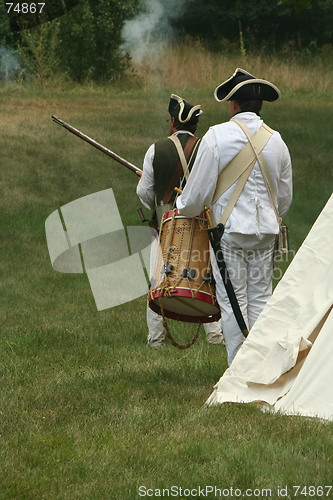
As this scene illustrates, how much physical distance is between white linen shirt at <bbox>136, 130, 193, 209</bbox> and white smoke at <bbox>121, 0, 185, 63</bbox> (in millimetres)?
13839

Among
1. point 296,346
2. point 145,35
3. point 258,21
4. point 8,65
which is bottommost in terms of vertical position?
point 258,21

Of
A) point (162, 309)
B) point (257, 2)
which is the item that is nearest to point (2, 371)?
point (162, 309)

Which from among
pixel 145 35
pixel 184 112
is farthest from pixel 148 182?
pixel 145 35

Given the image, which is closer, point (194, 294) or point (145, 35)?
point (194, 294)

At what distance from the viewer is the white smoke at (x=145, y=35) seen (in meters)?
21.1

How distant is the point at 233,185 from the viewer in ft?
19.1

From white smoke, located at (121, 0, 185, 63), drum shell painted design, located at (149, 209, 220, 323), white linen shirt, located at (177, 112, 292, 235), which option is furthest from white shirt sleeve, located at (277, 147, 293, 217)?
white smoke, located at (121, 0, 185, 63)

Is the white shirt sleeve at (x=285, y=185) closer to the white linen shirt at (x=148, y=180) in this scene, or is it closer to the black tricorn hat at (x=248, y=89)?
the black tricorn hat at (x=248, y=89)

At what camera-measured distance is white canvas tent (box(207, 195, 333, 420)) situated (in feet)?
16.6

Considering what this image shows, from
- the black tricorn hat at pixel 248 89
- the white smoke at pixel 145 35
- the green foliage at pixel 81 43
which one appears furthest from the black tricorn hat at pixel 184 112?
the white smoke at pixel 145 35

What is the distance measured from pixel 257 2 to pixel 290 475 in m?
29.9

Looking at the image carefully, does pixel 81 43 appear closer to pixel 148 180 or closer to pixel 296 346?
pixel 148 180

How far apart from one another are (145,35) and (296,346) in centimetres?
1729

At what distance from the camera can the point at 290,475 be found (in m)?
→ 4.21
